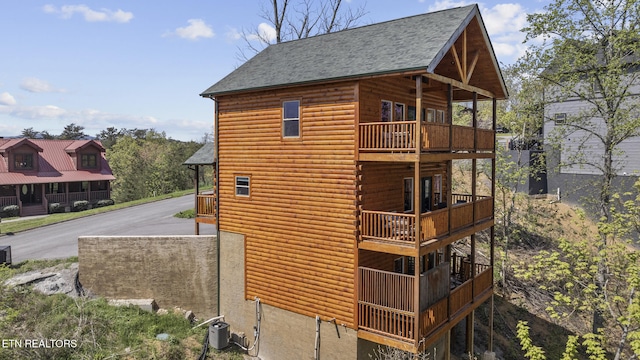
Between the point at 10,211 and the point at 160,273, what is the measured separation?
26.6m

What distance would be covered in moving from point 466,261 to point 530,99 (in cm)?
1327

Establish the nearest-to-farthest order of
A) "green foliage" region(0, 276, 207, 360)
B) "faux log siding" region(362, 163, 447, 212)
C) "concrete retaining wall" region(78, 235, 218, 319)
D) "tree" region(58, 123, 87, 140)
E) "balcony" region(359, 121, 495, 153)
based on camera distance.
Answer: "balcony" region(359, 121, 495, 153)
"green foliage" region(0, 276, 207, 360)
"faux log siding" region(362, 163, 447, 212)
"concrete retaining wall" region(78, 235, 218, 319)
"tree" region(58, 123, 87, 140)

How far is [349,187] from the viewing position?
562 inches

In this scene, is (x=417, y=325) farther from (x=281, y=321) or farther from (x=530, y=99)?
(x=530, y=99)

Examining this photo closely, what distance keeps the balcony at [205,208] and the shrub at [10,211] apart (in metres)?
26.9

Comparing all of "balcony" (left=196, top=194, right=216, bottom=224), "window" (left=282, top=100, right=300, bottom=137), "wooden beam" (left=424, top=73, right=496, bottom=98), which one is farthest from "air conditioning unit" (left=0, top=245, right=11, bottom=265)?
"wooden beam" (left=424, top=73, right=496, bottom=98)

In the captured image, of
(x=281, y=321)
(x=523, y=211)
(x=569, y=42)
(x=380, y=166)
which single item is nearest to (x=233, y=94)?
(x=380, y=166)

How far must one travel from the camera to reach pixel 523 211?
3425 centimetres

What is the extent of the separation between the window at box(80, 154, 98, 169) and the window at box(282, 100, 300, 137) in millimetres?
37092

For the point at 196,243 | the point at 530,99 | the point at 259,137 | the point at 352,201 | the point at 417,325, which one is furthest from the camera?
the point at 530,99

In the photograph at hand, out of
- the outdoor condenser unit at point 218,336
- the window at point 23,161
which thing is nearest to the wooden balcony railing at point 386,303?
the outdoor condenser unit at point 218,336

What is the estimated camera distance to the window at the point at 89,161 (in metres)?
43.9

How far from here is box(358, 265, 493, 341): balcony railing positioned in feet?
43.9

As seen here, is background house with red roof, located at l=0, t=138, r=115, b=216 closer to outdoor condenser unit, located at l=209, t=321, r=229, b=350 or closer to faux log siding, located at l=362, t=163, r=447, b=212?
outdoor condenser unit, located at l=209, t=321, r=229, b=350
